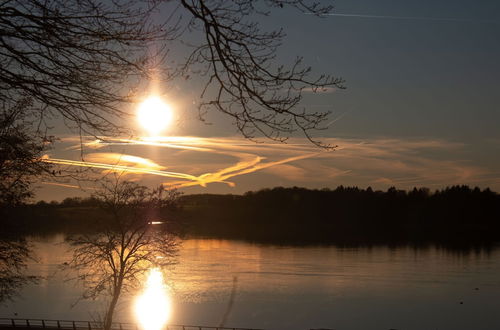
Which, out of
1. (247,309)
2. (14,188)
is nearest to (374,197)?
(247,309)

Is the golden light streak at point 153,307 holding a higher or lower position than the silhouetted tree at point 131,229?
lower

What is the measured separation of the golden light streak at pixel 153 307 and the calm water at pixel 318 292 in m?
0.91

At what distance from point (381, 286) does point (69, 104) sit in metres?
53.4

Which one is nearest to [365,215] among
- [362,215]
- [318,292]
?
[362,215]

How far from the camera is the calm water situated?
4278cm

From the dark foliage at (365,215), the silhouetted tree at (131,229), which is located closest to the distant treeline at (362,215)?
the dark foliage at (365,215)

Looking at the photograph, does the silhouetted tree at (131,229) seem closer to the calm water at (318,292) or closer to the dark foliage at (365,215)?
the calm water at (318,292)

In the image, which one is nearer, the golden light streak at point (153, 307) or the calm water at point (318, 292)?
the calm water at point (318, 292)

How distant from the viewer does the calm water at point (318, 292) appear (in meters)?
42.8

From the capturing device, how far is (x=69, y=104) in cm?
512

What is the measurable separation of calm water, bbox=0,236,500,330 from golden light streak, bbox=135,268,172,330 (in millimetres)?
910

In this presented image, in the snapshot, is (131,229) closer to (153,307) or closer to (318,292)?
(153,307)

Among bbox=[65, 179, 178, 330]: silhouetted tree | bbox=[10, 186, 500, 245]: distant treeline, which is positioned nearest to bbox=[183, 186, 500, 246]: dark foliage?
bbox=[10, 186, 500, 245]: distant treeline

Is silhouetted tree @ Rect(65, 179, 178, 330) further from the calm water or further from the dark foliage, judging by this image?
the dark foliage
